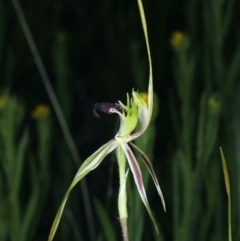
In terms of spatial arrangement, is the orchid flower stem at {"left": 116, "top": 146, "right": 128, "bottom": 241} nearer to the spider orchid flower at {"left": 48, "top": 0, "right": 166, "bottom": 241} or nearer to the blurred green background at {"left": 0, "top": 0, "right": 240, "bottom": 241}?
the spider orchid flower at {"left": 48, "top": 0, "right": 166, "bottom": 241}

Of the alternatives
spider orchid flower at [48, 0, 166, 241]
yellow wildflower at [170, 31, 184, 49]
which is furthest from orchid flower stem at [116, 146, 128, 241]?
yellow wildflower at [170, 31, 184, 49]

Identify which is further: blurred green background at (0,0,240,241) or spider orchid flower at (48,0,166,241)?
blurred green background at (0,0,240,241)

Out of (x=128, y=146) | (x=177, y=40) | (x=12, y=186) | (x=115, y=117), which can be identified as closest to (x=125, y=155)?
(x=128, y=146)

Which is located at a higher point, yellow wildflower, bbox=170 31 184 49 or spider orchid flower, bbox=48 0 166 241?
yellow wildflower, bbox=170 31 184 49

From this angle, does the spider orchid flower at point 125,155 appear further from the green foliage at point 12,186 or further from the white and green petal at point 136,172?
the green foliage at point 12,186

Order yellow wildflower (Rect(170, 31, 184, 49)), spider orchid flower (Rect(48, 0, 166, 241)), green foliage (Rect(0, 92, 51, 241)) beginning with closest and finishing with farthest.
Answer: spider orchid flower (Rect(48, 0, 166, 241)) → green foliage (Rect(0, 92, 51, 241)) → yellow wildflower (Rect(170, 31, 184, 49))

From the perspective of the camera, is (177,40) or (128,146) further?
(177,40)

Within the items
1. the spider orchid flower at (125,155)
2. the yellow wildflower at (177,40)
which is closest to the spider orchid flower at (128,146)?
the spider orchid flower at (125,155)

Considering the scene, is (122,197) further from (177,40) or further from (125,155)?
(177,40)

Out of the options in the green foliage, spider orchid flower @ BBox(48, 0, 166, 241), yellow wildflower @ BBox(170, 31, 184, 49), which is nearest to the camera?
spider orchid flower @ BBox(48, 0, 166, 241)
